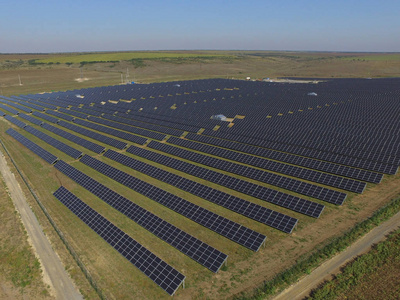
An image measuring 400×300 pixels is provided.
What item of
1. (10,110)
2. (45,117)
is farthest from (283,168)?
(10,110)

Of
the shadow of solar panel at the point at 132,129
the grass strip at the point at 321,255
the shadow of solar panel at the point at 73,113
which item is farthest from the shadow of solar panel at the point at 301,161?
the shadow of solar panel at the point at 73,113

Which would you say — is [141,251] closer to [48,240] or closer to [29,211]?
[48,240]

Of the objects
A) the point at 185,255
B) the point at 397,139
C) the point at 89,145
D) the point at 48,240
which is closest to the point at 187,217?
the point at 185,255

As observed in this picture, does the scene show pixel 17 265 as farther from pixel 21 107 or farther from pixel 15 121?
pixel 21 107

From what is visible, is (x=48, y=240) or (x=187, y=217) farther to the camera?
(x=187, y=217)

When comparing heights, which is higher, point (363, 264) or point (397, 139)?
point (397, 139)

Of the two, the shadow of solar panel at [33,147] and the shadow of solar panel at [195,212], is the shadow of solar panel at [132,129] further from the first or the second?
the shadow of solar panel at [33,147]

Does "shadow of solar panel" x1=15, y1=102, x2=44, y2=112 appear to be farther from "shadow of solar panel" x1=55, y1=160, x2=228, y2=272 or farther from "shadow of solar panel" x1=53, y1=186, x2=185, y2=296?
"shadow of solar panel" x1=53, y1=186, x2=185, y2=296
